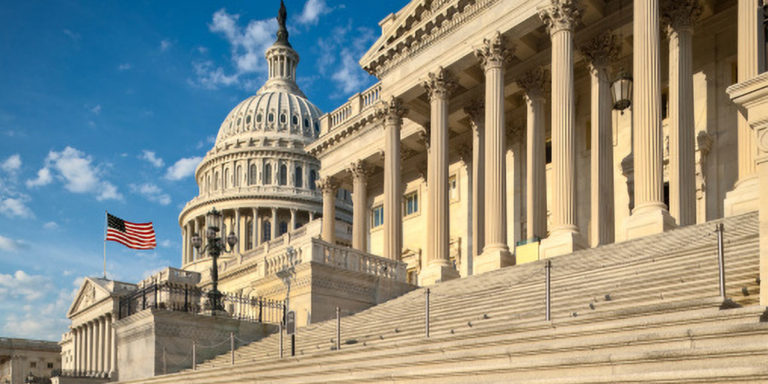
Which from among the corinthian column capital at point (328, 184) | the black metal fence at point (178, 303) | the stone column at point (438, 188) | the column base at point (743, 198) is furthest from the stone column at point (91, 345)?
the column base at point (743, 198)

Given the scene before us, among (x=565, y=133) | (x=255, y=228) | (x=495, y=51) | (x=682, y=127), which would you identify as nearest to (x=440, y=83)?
(x=495, y=51)

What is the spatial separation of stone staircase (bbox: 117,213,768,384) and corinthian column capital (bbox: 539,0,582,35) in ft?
29.1

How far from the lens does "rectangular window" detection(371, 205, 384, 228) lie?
4759 centimetres

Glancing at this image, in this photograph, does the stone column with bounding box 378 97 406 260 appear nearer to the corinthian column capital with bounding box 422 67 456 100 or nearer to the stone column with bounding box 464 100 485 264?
the corinthian column capital with bounding box 422 67 456 100

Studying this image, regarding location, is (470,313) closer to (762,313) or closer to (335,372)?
(335,372)

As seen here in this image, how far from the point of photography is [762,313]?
9836 mm

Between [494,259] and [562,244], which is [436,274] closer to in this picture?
[494,259]

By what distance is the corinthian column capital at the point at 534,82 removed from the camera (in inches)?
1299

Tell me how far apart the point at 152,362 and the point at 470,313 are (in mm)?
11567

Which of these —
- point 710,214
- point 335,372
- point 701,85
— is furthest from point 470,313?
point 701,85

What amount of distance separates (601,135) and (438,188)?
23.1ft

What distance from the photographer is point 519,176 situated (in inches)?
1475

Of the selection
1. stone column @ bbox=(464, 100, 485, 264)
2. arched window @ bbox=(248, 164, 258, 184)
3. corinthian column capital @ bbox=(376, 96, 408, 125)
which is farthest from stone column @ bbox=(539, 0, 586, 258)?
arched window @ bbox=(248, 164, 258, 184)

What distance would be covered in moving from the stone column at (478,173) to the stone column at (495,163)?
329cm
